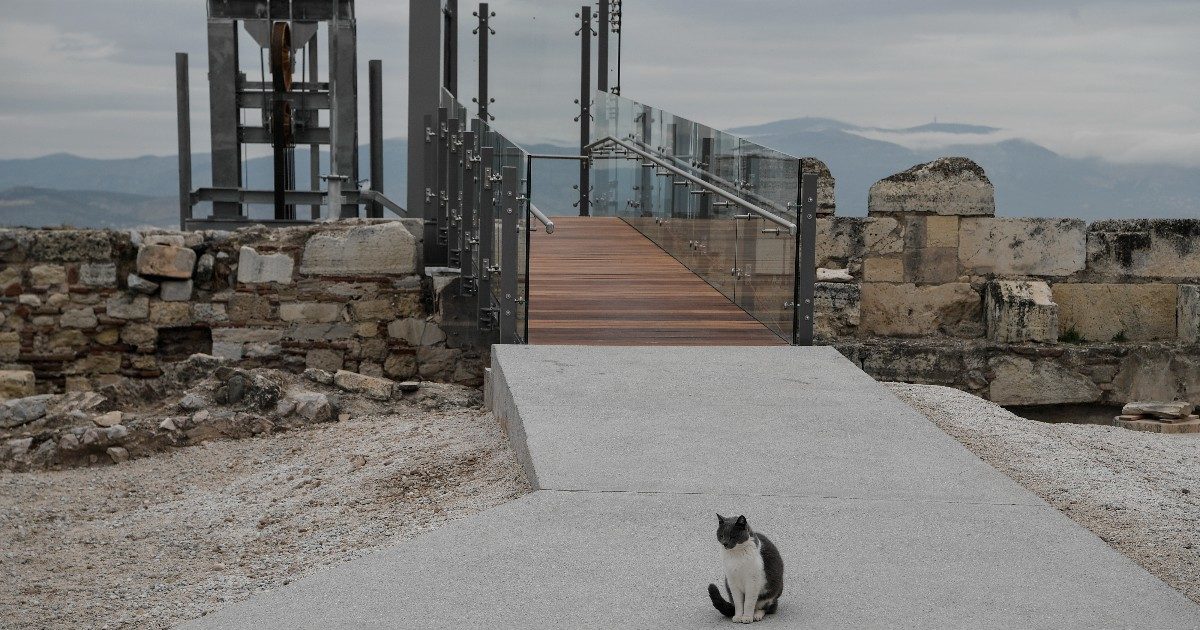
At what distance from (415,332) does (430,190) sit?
1.40 m

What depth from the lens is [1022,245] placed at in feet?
37.7

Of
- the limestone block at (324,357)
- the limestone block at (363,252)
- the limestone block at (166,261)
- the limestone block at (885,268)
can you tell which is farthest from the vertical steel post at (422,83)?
the limestone block at (885,268)

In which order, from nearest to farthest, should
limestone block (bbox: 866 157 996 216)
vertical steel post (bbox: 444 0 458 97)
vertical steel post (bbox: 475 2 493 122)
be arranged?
limestone block (bbox: 866 157 996 216) < vertical steel post (bbox: 444 0 458 97) < vertical steel post (bbox: 475 2 493 122)

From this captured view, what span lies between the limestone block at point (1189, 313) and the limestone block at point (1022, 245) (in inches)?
36.5

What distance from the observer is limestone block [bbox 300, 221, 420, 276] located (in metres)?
11.0

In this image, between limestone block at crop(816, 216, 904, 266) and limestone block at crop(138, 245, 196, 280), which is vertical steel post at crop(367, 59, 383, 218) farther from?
limestone block at crop(816, 216, 904, 266)

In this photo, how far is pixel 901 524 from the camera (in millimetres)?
4488

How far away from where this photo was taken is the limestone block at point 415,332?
36.7 ft

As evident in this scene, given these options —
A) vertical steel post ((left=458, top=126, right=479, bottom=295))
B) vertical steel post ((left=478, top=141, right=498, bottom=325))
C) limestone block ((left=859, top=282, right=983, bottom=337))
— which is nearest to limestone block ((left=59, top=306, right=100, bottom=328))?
vertical steel post ((left=458, top=126, right=479, bottom=295))

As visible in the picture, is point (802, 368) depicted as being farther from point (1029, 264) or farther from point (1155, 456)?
point (1029, 264)

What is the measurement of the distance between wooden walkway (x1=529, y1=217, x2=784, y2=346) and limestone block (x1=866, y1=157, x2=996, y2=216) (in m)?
2.04

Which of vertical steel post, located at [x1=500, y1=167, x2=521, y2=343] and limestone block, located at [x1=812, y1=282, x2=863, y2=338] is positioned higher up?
vertical steel post, located at [x1=500, y1=167, x2=521, y2=343]

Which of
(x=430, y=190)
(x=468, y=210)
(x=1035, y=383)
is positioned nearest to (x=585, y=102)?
(x=430, y=190)

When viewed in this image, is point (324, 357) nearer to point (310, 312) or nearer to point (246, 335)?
point (310, 312)
